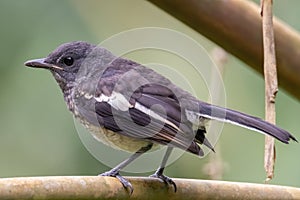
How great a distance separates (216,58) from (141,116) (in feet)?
2.30

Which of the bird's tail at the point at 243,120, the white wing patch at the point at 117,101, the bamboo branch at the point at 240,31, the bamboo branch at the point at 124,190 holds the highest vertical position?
the bamboo branch at the point at 240,31

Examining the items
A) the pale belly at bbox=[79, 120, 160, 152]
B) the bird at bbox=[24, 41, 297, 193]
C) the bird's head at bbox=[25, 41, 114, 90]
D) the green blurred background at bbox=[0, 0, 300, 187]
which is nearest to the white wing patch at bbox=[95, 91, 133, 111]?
the bird at bbox=[24, 41, 297, 193]

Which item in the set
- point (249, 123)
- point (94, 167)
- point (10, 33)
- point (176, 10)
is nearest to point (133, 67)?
point (176, 10)

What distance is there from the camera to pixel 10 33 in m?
4.38

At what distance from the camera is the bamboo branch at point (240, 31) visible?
3.19 m

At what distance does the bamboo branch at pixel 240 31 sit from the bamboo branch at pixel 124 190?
0.73m

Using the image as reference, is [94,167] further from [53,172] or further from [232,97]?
[232,97]

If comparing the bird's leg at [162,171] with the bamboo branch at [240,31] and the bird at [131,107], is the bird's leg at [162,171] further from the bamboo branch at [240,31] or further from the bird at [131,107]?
the bamboo branch at [240,31]

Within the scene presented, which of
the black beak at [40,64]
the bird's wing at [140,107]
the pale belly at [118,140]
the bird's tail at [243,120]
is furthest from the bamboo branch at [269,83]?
the black beak at [40,64]

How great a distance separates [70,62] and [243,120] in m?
0.90

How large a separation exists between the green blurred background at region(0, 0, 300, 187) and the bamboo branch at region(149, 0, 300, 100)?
0.78m

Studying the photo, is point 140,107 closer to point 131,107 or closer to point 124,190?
point 131,107

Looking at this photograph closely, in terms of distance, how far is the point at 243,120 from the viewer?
2.89 metres

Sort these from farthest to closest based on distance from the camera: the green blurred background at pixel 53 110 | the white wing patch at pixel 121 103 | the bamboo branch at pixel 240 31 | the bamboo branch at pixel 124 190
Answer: the green blurred background at pixel 53 110 < the bamboo branch at pixel 240 31 < the white wing patch at pixel 121 103 < the bamboo branch at pixel 124 190
